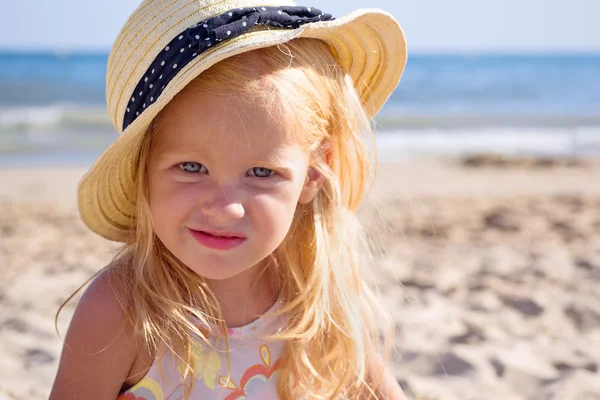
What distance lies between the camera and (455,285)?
375cm

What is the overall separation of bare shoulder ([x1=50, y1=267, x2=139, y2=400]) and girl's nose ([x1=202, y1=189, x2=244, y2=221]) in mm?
328

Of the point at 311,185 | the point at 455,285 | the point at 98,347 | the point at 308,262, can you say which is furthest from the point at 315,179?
the point at 455,285

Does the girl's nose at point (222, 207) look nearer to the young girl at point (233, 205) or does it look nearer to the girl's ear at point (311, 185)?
the young girl at point (233, 205)

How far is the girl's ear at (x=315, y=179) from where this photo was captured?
1.89 meters

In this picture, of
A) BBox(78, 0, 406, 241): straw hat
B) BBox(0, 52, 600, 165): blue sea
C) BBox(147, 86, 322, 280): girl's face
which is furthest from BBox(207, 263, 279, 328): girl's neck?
BBox(0, 52, 600, 165): blue sea

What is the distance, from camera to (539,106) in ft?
57.2

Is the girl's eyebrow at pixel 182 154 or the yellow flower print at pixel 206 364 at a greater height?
the girl's eyebrow at pixel 182 154

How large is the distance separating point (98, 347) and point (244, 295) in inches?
16.3

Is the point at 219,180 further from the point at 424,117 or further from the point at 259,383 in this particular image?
the point at 424,117

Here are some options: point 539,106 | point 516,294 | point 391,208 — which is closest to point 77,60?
point 539,106

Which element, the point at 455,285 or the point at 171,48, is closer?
the point at 171,48

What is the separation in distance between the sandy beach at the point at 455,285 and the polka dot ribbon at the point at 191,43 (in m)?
0.69

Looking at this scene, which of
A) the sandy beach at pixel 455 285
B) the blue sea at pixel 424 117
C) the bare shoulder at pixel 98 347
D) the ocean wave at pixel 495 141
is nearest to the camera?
the bare shoulder at pixel 98 347

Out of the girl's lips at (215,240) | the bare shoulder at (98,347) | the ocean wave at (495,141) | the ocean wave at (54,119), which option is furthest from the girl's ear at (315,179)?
the ocean wave at (54,119)
